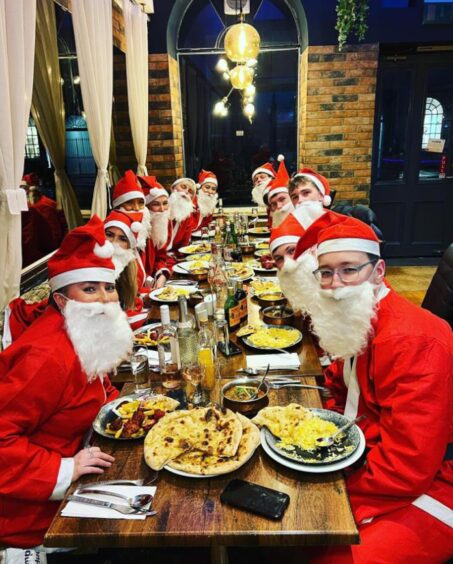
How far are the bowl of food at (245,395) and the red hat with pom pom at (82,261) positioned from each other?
2.13ft

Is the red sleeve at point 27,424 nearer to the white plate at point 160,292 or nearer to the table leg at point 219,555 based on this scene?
the table leg at point 219,555

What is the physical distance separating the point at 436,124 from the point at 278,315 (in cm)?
512

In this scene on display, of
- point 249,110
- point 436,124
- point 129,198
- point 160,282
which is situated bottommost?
point 160,282

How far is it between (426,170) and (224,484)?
6.21 metres

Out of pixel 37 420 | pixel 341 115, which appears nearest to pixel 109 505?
pixel 37 420

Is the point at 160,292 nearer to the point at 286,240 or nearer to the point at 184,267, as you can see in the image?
the point at 184,267

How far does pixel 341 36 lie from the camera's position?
16.4ft

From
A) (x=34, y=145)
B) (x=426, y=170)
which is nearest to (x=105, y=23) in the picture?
(x=34, y=145)

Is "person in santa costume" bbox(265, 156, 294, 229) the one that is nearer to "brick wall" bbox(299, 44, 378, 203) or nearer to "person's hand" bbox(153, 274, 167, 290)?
"person's hand" bbox(153, 274, 167, 290)

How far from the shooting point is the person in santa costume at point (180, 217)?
4984 millimetres

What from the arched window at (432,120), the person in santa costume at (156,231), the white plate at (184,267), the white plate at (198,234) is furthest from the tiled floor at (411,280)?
the person in santa costume at (156,231)

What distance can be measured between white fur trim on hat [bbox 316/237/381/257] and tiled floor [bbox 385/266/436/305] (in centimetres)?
362

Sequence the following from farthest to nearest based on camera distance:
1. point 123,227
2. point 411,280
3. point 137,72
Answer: point 411,280 < point 137,72 < point 123,227

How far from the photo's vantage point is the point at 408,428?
4.36ft
